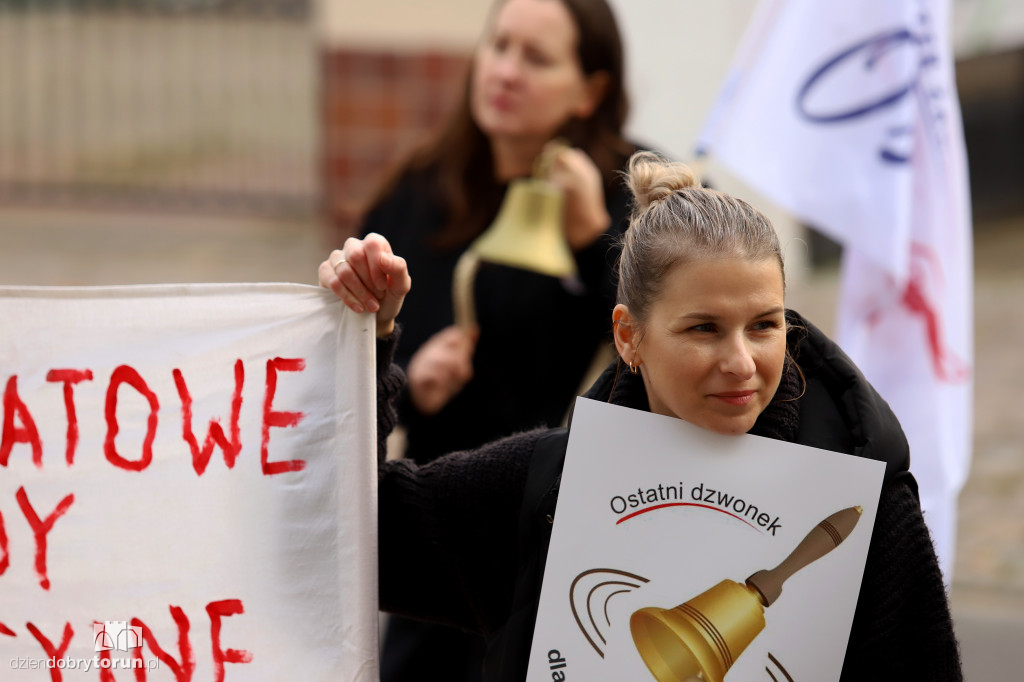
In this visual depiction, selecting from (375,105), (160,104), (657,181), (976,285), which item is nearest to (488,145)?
(657,181)

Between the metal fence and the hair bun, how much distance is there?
9.42 meters

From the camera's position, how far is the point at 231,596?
1906 millimetres

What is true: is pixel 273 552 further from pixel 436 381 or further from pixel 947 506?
pixel 947 506

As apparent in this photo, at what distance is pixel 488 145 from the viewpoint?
122 inches

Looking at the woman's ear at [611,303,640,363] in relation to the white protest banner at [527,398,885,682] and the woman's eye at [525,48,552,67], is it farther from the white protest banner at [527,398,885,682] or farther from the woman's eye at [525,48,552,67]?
the woman's eye at [525,48,552,67]

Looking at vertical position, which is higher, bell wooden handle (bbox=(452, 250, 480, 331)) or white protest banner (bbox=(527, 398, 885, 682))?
bell wooden handle (bbox=(452, 250, 480, 331))

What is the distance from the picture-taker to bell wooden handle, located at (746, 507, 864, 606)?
1658 mm

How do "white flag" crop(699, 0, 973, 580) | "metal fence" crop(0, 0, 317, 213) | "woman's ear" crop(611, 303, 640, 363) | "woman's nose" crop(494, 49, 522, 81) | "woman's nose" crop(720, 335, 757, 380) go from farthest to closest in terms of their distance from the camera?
"metal fence" crop(0, 0, 317, 213) → "white flag" crop(699, 0, 973, 580) → "woman's nose" crop(494, 49, 522, 81) → "woman's ear" crop(611, 303, 640, 363) → "woman's nose" crop(720, 335, 757, 380)

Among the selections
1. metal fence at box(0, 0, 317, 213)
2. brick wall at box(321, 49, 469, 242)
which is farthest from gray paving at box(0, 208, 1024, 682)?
brick wall at box(321, 49, 469, 242)

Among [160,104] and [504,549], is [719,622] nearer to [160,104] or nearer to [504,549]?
[504,549]

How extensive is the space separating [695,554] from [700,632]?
10 cm

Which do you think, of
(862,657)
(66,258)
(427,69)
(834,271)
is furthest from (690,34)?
(862,657)

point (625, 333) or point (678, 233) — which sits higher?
point (678, 233)

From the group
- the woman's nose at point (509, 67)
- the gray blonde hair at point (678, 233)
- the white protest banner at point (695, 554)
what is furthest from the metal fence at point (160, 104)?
the white protest banner at point (695, 554)
